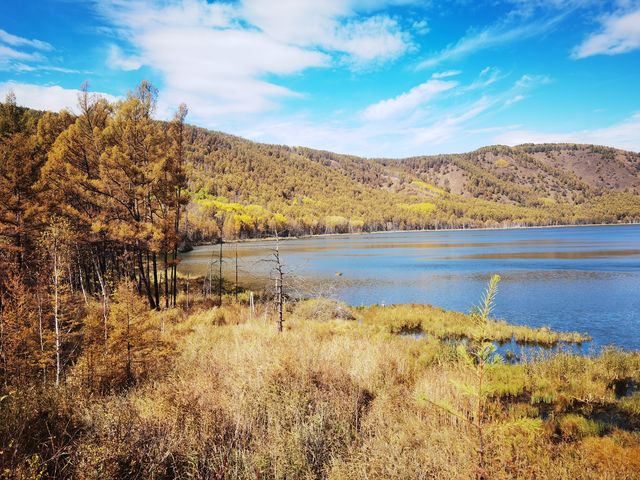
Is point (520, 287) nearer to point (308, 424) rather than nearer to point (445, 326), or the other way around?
point (445, 326)

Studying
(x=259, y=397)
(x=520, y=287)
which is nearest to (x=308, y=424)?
(x=259, y=397)

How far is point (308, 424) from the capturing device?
18.2 ft

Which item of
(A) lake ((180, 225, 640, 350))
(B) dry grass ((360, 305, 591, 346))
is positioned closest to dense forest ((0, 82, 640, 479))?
(B) dry grass ((360, 305, 591, 346))

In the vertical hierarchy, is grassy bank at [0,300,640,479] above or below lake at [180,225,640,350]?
above

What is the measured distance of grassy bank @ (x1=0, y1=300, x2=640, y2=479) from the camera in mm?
4312

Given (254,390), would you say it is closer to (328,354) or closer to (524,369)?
(328,354)

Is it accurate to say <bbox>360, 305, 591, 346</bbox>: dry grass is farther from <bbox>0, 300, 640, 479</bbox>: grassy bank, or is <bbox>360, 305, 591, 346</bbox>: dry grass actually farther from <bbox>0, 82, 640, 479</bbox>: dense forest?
<bbox>0, 300, 640, 479</bbox>: grassy bank

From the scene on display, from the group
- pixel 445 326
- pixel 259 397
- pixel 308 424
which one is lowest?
pixel 445 326

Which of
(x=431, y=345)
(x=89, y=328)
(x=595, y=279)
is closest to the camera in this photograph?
(x=89, y=328)

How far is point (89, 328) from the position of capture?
35.5 feet

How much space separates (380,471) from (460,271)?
4315 centimetres

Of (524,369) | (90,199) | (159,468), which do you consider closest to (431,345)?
(524,369)

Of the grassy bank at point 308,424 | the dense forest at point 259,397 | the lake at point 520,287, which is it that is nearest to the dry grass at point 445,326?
the dense forest at point 259,397

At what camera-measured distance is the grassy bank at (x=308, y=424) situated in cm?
431
